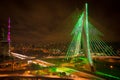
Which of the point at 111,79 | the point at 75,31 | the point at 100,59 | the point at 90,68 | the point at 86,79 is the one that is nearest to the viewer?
the point at 111,79

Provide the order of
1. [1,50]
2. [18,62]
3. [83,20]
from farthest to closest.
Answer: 1. [1,50]
2. [18,62]
3. [83,20]

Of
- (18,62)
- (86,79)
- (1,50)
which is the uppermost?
(1,50)

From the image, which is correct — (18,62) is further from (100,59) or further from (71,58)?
(100,59)

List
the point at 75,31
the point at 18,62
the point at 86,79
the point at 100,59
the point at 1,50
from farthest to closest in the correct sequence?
the point at 1,50, the point at 100,59, the point at 18,62, the point at 75,31, the point at 86,79

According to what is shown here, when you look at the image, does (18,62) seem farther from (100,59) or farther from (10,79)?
(100,59)

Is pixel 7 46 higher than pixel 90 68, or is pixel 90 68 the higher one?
pixel 7 46

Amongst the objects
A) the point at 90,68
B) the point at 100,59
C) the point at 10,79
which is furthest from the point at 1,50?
the point at 90,68

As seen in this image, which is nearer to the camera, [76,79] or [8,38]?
[76,79]

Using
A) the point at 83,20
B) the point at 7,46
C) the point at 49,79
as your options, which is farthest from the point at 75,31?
the point at 7,46

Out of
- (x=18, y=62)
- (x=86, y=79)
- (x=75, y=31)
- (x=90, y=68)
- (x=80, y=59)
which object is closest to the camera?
(x=86, y=79)
